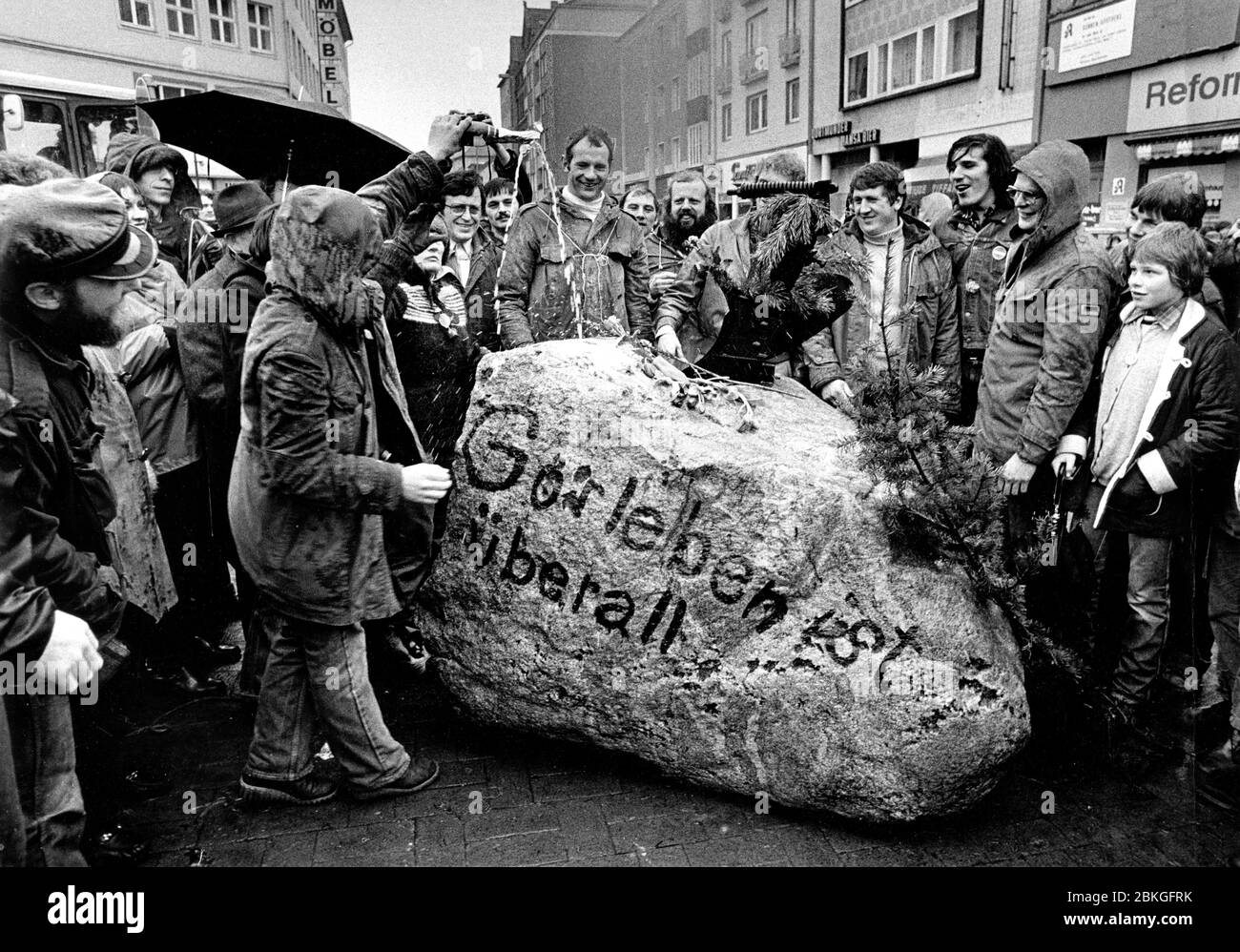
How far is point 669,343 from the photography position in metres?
4.21

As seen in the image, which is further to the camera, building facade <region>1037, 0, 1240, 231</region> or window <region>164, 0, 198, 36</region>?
building facade <region>1037, 0, 1240, 231</region>

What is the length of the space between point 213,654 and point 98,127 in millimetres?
2996

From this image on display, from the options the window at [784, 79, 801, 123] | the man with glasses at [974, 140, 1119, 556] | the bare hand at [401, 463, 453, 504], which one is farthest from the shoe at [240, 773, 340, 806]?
the window at [784, 79, 801, 123]

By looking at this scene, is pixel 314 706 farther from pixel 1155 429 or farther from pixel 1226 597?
pixel 1226 597

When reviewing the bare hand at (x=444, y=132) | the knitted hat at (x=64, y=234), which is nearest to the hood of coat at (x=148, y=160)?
the bare hand at (x=444, y=132)

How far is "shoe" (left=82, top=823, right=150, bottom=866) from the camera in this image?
2.92 metres

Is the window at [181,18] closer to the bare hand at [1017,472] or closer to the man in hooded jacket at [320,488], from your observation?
the man in hooded jacket at [320,488]

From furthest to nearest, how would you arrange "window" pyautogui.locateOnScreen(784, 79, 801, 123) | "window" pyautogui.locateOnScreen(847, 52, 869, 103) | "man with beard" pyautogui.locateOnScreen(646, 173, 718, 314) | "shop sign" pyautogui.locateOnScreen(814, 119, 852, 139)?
"man with beard" pyautogui.locateOnScreen(646, 173, 718, 314), "shop sign" pyautogui.locateOnScreen(814, 119, 852, 139), "window" pyautogui.locateOnScreen(847, 52, 869, 103), "window" pyautogui.locateOnScreen(784, 79, 801, 123)

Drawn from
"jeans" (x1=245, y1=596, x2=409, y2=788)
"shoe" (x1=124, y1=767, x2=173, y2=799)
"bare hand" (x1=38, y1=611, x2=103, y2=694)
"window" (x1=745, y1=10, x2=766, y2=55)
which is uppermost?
"window" (x1=745, y1=10, x2=766, y2=55)

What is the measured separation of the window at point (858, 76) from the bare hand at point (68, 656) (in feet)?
15.7

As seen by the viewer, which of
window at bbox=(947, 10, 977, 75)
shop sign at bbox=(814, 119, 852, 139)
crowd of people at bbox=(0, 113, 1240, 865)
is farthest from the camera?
window at bbox=(947, 10, 977, 75)

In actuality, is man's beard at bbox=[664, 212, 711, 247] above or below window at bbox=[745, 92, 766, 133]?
below

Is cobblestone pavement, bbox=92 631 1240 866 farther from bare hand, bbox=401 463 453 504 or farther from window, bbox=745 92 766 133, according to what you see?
window, bbox=745 92 766 133

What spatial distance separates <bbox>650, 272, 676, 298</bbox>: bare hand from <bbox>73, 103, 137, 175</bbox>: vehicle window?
2.82 metres
